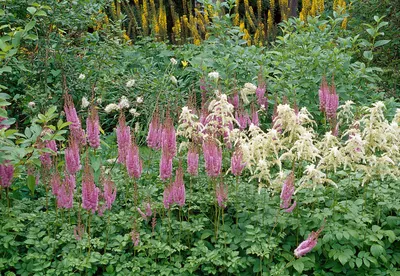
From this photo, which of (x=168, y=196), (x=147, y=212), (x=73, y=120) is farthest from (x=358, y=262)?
(x=73, y=120)

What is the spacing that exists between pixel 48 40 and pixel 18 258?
8.99 feet

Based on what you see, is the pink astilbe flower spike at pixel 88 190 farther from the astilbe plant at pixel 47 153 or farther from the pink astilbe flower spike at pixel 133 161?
the astilbe plant at pixel 47 153

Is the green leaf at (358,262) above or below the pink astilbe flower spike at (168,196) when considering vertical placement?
below

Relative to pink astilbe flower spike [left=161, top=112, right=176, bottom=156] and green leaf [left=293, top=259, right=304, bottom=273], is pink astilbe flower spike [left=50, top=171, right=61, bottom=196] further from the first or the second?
green leaf [left=293, top=259, right=304, bottom=273]

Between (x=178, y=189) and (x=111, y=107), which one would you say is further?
(x=111, y=107)

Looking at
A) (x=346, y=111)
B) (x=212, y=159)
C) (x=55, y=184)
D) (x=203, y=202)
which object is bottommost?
(x=203, y=202)

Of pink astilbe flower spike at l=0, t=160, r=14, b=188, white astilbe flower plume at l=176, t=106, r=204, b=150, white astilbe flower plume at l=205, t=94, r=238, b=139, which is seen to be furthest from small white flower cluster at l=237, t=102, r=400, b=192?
pink astilbe flower spike at l=0, t=160, r=14, b=188

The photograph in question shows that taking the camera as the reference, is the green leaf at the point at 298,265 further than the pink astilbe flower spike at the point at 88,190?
Yes

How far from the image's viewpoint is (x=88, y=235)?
3514 millimetres

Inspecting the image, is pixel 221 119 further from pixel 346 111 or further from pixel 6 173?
pixel 6 173

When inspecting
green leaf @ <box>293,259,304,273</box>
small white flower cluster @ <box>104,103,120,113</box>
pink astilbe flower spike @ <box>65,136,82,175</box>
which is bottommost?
green leaf @ <box>293,259,304,273</box>

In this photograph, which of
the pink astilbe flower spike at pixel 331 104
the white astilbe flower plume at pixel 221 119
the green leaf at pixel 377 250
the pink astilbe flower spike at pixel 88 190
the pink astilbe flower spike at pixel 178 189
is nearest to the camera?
the pink astilbe flower spike at pixel 88 190

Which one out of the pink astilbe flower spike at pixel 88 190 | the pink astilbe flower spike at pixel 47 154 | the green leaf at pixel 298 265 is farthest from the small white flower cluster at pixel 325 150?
the pink astilbe flower spike at pixel 47 154

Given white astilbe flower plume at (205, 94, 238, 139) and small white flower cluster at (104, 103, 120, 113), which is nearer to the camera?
white astilbe flower plume at (205, 94, 238, 139)
